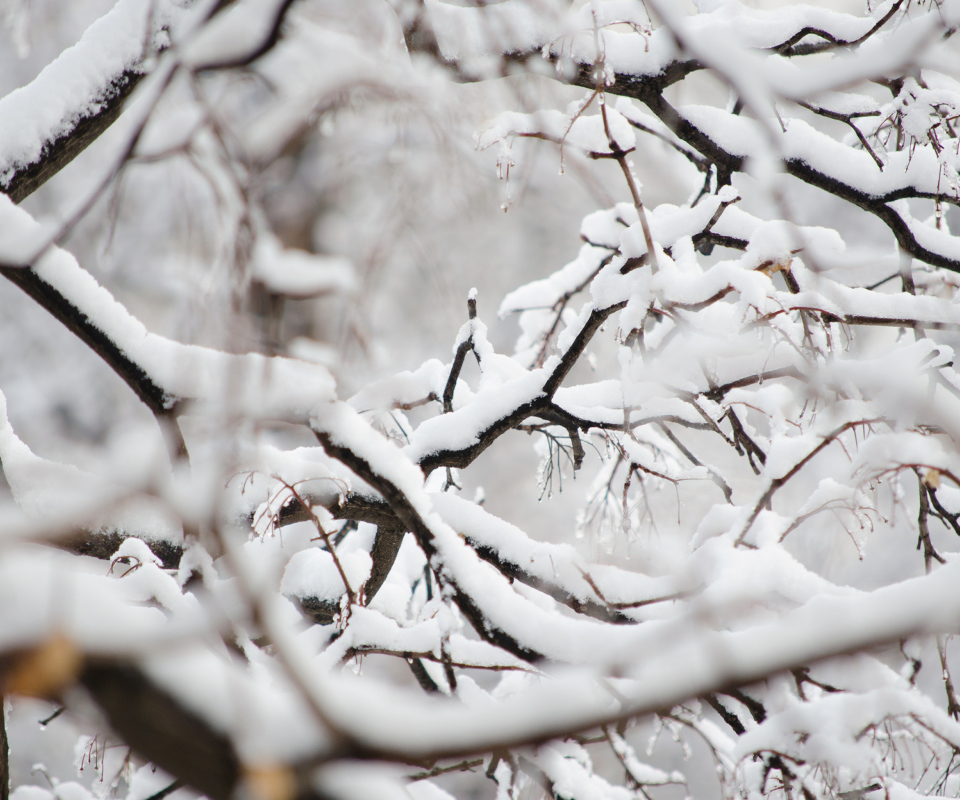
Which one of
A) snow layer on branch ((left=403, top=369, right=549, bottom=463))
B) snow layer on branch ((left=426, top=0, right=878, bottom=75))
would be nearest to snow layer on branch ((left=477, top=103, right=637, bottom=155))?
snow layer on branch ((left=426, top=0, right=878, bottom=75))

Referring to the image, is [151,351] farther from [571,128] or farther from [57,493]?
[571,128]

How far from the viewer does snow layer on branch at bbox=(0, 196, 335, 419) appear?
4.04 ft

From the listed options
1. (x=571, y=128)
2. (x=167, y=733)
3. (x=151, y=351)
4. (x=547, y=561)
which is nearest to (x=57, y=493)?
(x=151, y=351)

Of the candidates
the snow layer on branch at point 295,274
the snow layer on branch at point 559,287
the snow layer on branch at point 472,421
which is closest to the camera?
the snow layer on branch at point 295,274

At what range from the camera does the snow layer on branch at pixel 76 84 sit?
1707mm

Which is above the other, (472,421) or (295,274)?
(472,421)

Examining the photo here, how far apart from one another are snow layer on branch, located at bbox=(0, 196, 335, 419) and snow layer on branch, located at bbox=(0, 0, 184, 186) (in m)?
0.32

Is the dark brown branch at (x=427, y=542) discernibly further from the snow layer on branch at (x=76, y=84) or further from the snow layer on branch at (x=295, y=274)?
the snow layer on branch at (x=76, y=84)

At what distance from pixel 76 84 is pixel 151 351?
34.4 inches

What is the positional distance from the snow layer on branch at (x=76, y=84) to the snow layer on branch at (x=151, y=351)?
1.04ft

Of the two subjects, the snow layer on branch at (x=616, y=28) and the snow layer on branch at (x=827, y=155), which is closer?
the snow layer on branch at (x=616, y=28)

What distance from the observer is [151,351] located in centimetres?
154

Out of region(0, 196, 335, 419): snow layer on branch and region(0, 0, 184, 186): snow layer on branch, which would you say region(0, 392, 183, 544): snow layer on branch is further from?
region(0, 0, 184, 186): snow layer on branch

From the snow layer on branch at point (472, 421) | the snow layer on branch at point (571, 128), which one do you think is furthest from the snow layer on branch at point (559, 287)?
the snow layer on branch at point (472, 421)
